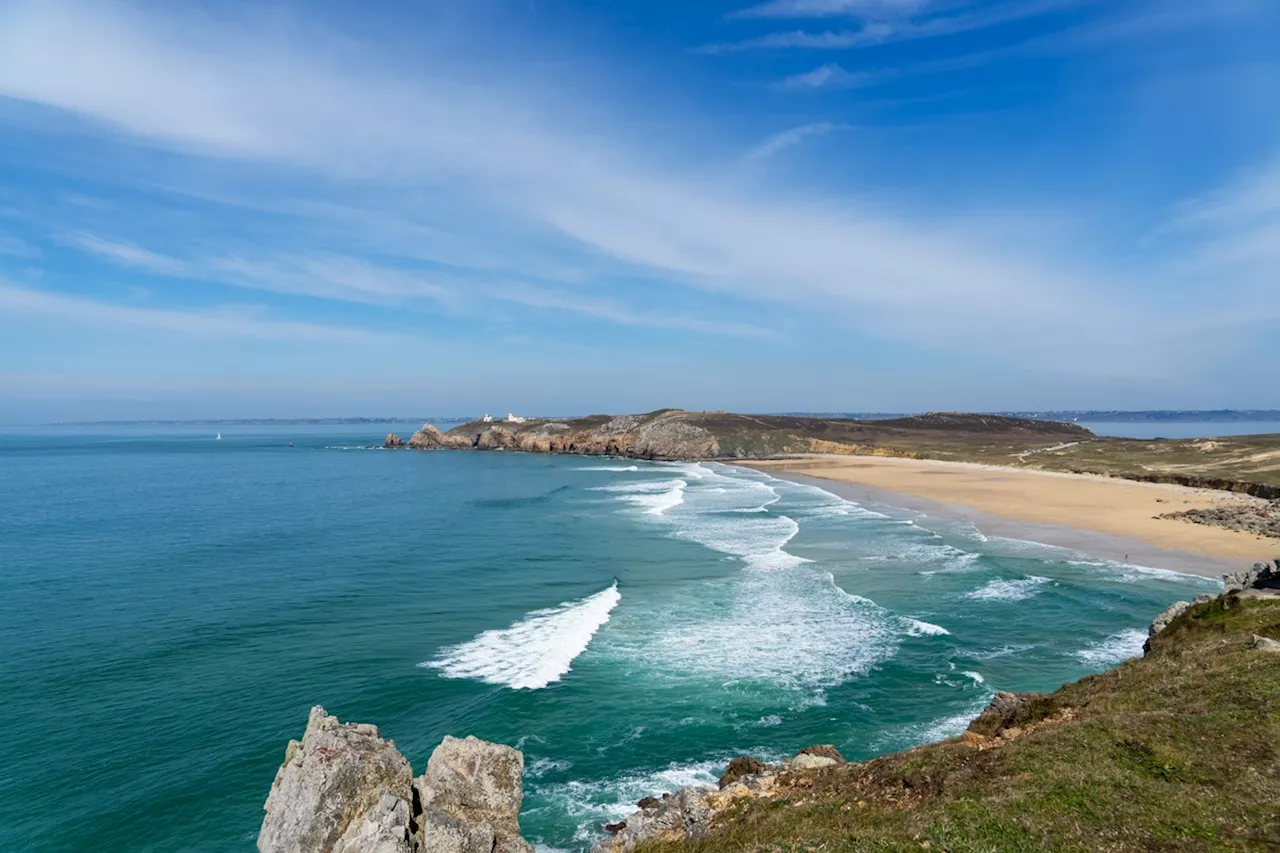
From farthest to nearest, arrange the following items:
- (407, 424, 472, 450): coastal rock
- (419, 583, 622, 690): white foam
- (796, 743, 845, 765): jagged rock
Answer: (407, 424, 472, 450): coastal rock < (419, 583, 622, 690): white foam < (796, 743, 845, 765): jagged rock

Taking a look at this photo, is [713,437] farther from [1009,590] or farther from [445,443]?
[1009,590]

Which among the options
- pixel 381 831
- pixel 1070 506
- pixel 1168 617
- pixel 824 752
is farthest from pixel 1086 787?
pixel 1070 506

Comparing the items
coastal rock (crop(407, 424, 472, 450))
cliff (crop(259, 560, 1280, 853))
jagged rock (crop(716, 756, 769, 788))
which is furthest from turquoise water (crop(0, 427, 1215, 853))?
coastal rock (crop(407, 424, 472, 450))

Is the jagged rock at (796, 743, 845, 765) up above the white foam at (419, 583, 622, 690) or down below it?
above

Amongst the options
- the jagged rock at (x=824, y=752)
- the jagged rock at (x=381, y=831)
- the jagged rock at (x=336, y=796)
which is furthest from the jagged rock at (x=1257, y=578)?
the jagged rock at (x=336, y=796)

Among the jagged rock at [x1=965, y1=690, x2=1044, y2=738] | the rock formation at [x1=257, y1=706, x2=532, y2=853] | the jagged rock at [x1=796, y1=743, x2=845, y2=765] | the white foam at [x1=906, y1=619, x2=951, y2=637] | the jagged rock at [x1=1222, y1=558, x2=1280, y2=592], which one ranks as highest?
the jagged rock at [x1=1222, y1=558, x2=1280, y2=592]

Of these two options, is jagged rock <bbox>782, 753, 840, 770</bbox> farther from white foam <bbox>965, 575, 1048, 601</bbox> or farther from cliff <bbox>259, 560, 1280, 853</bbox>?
white foam <bbox>965, 575, 1048, 601</bbox>

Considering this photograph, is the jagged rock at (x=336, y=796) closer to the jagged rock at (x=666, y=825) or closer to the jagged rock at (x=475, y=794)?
the jagged rock at (x=475, y=794)
